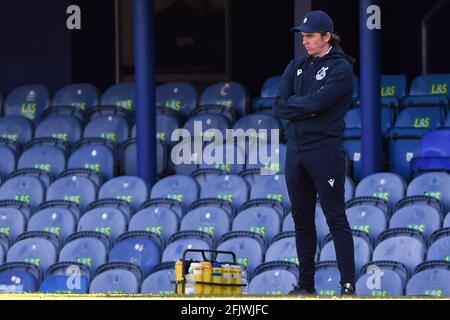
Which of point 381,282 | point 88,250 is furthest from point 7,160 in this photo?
point 381,282

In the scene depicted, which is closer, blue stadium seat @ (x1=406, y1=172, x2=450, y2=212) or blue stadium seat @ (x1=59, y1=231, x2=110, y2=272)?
blue stadium seat @ (x1=406, y1=172, x2=450, y2=212)

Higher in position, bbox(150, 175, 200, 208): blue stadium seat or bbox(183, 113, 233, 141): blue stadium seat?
bbox(183, 113, 233, 141): blue stadium seat

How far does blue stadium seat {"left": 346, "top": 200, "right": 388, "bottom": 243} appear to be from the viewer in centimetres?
1108

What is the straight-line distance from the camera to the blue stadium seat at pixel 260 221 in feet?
37.4

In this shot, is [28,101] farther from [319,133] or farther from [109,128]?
[319,133]

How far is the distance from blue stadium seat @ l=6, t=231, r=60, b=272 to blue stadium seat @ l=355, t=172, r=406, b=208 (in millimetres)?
2420

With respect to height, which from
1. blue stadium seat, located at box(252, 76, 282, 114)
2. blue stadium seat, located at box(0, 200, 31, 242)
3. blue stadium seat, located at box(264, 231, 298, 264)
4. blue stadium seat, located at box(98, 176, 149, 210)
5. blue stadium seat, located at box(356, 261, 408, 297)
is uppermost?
blue stadium seat, located at box(252, 76, 282, 114)

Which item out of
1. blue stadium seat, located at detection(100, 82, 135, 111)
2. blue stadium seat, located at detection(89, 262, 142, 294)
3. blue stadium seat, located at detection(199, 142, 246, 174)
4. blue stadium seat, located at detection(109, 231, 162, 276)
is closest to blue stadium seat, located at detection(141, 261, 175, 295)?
blue stadium seat, located at detection(89, 262, 142, 294)

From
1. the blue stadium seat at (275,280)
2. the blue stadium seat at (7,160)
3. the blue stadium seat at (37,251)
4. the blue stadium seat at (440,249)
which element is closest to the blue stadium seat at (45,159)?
the blue stadium seat at (7,160)

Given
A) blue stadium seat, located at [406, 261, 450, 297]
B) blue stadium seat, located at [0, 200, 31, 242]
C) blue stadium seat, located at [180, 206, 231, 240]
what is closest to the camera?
blue stadium seat, located at [406, 261, 450, 297]

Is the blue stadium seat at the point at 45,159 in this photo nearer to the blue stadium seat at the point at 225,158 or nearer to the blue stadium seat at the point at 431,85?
the blue stadium seat at the point at 225,158

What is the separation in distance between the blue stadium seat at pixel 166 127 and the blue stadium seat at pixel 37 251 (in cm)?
178

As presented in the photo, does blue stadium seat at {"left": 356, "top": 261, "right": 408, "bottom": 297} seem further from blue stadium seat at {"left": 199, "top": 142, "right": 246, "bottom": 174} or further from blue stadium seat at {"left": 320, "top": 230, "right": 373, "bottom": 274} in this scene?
blue stadium seat at {"left": 199, "top": 142, "right": 246, "bottom": 174}

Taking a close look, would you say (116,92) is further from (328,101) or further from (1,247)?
(328,101)
